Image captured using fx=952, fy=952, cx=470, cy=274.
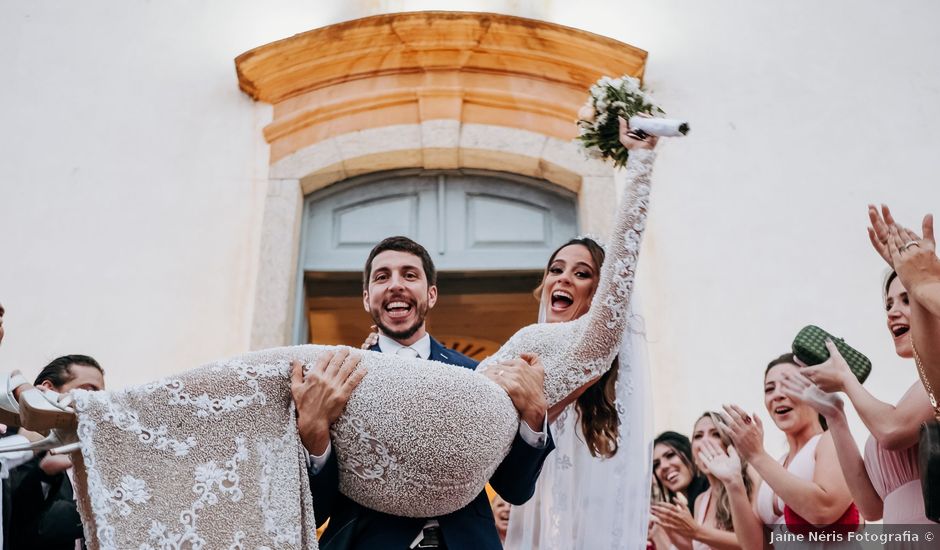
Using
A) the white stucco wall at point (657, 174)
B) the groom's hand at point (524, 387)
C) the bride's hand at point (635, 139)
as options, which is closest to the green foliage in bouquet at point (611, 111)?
the bride's hand at point (635, 139)

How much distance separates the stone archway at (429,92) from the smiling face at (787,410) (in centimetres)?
266

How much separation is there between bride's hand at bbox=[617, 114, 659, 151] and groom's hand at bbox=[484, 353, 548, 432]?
85 cm

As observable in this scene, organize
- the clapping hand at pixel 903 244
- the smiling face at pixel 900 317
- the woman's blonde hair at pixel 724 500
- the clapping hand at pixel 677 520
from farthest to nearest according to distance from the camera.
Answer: the woman's blonde hair at pixel 724 500
the clapping hand at pixel 677 520
the smiling face at pixel 900 317
the clapping hand at pixel 903 244

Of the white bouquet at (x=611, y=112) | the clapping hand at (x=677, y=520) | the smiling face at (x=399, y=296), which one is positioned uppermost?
the white bouquet at (x=611, y=112)

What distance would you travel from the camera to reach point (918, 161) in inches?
240

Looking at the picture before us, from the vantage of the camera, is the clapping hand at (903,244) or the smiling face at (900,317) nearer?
the clapping hand at (903,244)

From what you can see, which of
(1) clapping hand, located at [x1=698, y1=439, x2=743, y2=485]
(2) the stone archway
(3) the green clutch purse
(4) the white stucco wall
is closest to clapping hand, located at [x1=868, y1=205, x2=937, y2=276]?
(3) the green clutch purse

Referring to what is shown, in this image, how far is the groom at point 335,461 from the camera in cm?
233

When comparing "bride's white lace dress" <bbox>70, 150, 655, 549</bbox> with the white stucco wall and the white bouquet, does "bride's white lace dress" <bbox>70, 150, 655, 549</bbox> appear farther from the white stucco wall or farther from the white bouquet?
the white stucco wall

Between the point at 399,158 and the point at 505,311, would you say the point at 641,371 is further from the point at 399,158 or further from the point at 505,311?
the point at 505,311

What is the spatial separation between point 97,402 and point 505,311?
6.06 meters

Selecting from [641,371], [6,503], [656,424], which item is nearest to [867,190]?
[656,424]

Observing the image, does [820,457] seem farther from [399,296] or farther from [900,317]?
[399,296]

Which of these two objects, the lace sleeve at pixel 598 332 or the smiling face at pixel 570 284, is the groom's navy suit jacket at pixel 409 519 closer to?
the lace sleeve at pixel 598 332
